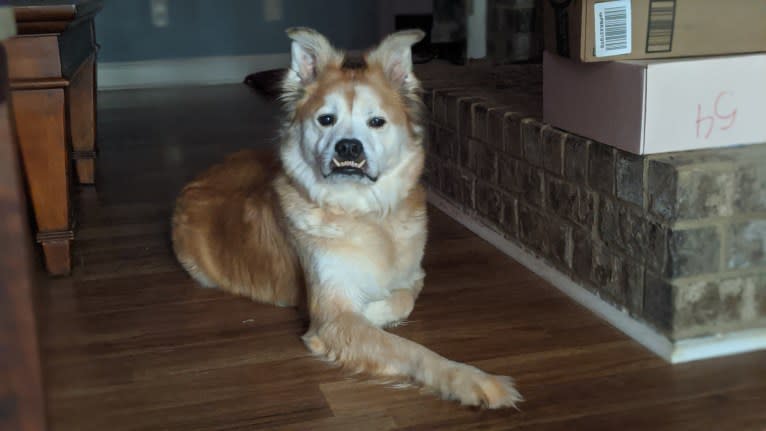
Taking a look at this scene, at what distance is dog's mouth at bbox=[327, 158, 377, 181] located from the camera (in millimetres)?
1929

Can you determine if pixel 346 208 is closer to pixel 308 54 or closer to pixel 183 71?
pixel 308 54

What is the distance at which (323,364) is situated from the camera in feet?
6.11

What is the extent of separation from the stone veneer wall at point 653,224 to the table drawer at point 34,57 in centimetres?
137

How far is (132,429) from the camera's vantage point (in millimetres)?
1591

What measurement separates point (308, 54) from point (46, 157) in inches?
34.6

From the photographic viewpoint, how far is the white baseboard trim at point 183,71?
6.77m

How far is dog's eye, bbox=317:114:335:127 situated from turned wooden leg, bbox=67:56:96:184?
1.99 meters

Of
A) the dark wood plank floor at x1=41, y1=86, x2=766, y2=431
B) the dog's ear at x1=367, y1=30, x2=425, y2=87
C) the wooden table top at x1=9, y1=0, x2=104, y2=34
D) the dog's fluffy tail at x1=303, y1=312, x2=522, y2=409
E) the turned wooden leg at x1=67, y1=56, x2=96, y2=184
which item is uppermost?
the wooden table top at x1=9, y1=0, x2=104, y2=34

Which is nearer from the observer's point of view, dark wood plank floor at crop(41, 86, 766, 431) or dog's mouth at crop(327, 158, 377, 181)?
dark wood plank floor at crop(41, 86, 766, 431)

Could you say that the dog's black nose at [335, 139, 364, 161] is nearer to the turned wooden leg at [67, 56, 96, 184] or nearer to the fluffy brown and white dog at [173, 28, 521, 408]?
the fluffy brown and white dog at [173, 28, 521, 408]

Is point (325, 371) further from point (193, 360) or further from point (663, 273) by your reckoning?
point (663, 273)

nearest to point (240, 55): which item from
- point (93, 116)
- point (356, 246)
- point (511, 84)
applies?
point (93, 116)

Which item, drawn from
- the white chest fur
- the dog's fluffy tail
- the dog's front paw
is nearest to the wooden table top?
the white chest fur

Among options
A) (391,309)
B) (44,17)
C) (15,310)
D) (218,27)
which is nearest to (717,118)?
(391,309)
